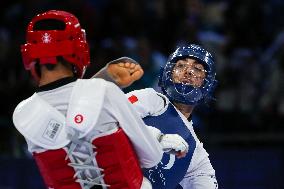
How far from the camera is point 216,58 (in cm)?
846

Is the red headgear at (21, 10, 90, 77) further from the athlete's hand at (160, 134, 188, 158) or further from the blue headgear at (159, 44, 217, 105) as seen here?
the blue headgear at (159, 44, 217, 105)

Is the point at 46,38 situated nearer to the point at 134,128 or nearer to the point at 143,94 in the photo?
the point at 134,128

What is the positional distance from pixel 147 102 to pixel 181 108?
0.42 metres

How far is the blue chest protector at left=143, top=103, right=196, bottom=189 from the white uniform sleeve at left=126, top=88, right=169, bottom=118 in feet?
0.11

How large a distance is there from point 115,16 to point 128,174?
5.31 metres

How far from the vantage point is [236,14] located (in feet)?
28.9

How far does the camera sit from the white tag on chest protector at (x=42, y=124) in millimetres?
3344

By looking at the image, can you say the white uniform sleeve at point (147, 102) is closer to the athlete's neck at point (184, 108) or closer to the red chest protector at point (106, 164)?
the athlete's neck at point (184, 108)

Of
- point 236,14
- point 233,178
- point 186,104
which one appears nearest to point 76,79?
point 186,104

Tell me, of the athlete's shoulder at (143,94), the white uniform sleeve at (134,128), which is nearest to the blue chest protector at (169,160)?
the athlete's shoulder at (143,94)

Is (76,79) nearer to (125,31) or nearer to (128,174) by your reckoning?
(128,174)

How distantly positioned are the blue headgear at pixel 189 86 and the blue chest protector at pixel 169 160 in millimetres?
99

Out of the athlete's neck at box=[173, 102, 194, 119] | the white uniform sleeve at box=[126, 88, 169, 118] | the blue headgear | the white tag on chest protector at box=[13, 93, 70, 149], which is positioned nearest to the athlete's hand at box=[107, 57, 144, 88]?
the white uniform sleeve at box=[126, 88, 169, 118]

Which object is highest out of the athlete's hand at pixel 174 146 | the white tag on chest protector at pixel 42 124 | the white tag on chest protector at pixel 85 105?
the white tag on chest protector at pixel 85 105
